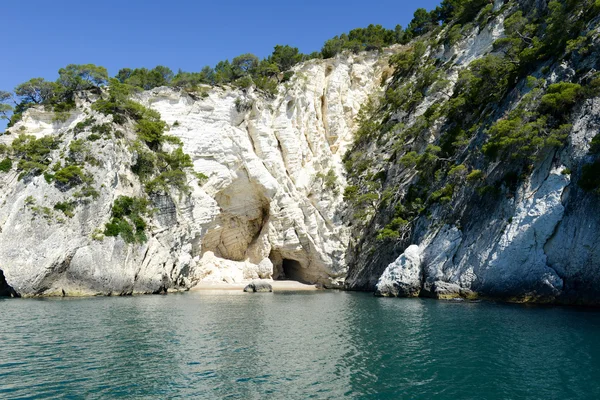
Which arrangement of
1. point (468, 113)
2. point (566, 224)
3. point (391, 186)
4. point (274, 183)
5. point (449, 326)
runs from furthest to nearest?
point (274, 183)
point (391, 186)
point (468, 113)
point (566, 224)
point (449, 326)

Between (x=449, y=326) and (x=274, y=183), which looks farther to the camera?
(x=274, y=183)

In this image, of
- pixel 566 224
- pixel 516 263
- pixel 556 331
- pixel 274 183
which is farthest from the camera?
pixel 274 183

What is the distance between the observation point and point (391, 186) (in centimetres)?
4919

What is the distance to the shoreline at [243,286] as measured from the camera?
49.1 metres

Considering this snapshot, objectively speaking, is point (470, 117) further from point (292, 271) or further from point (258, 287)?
point (292, 271)

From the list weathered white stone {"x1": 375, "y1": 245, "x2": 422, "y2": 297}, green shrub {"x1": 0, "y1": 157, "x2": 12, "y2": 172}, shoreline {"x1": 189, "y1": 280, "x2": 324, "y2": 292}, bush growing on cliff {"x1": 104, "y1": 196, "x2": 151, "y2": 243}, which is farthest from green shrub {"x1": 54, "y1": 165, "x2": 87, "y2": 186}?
weathered white stone {"x1": 375, "y1": 245, "x2": 422, "y2": 297}

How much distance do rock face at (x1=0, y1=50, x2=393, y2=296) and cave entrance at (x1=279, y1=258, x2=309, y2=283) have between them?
27 centimetres

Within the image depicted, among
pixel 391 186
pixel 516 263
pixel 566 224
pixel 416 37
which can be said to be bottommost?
pixel 516 263

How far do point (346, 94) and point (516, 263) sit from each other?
140 feet

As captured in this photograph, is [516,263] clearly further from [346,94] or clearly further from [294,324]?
[346,94]

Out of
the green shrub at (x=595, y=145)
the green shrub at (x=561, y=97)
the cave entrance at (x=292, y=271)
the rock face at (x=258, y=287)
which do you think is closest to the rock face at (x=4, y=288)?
the rock face at (x=258, y=287)

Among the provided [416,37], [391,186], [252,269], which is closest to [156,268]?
[252,269]

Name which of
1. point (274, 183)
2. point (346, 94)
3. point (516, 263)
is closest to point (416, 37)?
point (346, 94)

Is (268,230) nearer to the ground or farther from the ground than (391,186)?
nearer to the ground
